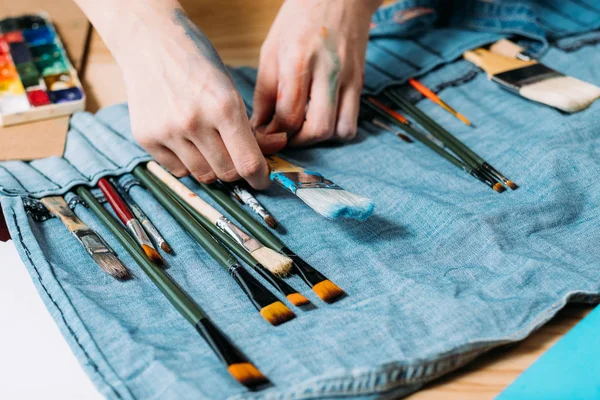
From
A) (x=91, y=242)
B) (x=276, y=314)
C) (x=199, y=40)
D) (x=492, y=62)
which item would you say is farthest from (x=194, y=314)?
(x=492, y=62)

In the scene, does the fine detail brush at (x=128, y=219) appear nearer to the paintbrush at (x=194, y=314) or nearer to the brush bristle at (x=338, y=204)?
the paintbrush at (x=194, y=314)

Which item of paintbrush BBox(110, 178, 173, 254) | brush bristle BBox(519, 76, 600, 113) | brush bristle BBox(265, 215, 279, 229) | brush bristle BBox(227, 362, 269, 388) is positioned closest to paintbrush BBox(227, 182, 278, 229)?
brush bristle BBox(265, 215, 279, 229)

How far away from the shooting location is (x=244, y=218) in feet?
2.51

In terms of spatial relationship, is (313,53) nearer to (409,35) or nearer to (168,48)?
(168,48)

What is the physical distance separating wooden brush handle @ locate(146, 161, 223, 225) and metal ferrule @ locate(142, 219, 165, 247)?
0.06m

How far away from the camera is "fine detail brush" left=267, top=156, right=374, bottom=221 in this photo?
27.2 inches

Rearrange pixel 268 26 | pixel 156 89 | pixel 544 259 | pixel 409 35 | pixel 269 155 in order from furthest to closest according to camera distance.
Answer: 1. pixel 268 26
2. pixel 409 35
3. pixel 269 155
4. pixel 156 89
5. pixel 544 259

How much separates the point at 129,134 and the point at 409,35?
0.56m

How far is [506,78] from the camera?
1.01m

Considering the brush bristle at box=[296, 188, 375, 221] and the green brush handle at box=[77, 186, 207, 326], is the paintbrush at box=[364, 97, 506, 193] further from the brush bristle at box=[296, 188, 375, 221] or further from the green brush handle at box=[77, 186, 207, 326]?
the green brush handle at box=[77, 186, 207, 326]

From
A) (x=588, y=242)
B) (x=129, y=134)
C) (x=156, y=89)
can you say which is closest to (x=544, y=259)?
(x=588, y=242)

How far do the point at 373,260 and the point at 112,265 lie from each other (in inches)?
11.5

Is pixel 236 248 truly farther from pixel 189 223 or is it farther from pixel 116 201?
pixel 116 201

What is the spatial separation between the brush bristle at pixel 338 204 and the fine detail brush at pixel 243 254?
0.30ft
